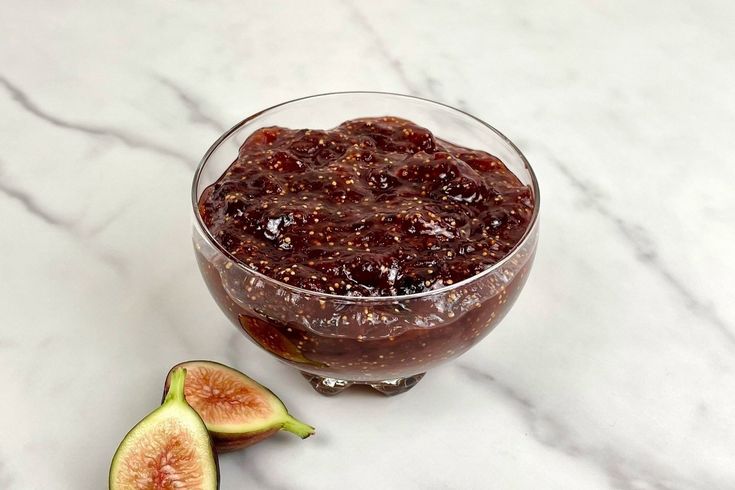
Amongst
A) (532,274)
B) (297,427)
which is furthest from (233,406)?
(532,274)

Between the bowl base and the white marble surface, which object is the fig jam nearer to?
the bowl base

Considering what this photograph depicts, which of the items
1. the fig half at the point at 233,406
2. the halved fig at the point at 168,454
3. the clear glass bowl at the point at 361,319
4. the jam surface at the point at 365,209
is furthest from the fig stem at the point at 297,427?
the jam surface at the point at 365,209

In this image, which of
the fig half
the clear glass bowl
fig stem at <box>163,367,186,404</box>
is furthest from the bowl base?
fig stem at <box>163,367,186,404</box>

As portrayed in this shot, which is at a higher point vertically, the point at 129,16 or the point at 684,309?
the point at 684,309

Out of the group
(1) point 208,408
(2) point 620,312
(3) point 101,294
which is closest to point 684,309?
(2) point 620,312

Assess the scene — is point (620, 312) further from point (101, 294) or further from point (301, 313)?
point (101, 294)

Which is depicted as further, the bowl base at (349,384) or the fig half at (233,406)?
the bowl base at (349,384)

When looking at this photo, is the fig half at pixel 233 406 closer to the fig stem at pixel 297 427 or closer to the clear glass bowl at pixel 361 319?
the fig stem at pixel 297 427
